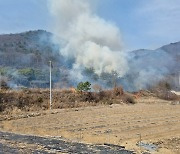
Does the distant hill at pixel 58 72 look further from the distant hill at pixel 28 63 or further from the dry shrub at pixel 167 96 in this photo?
the dry shrub at pixel 167 96

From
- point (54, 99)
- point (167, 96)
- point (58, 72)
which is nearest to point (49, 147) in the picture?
point (54, 99)

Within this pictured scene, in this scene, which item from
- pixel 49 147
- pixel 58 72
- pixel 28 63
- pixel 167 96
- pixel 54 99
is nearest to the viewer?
pixel 49 147

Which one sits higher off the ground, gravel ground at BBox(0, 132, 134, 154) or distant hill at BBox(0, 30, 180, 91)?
distant hill at BBox(0, 30, 180, 91)

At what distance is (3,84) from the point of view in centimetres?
3931

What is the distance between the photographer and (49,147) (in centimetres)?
1096

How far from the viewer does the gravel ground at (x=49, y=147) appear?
10266 mm

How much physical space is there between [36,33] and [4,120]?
11534 centimetres

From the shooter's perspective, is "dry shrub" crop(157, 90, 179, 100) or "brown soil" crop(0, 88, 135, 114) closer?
"brown soil" crop(0, 88, 135, 114)

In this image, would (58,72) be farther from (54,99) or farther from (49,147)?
(49,147)

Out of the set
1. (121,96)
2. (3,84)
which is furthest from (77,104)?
(3,84)

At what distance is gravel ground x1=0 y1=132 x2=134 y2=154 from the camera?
10.3m

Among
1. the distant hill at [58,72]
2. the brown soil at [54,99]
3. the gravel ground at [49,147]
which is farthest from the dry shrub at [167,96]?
the gravel ground at [49,147]

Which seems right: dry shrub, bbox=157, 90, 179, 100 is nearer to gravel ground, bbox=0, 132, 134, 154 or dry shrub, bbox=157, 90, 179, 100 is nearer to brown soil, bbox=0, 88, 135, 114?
brown soil, bbox=0, 88, 135, 114

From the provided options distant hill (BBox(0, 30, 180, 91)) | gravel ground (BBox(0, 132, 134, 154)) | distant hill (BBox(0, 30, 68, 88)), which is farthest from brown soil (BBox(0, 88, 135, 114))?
gravel ground (BBox(0, 132, 134, 154))
